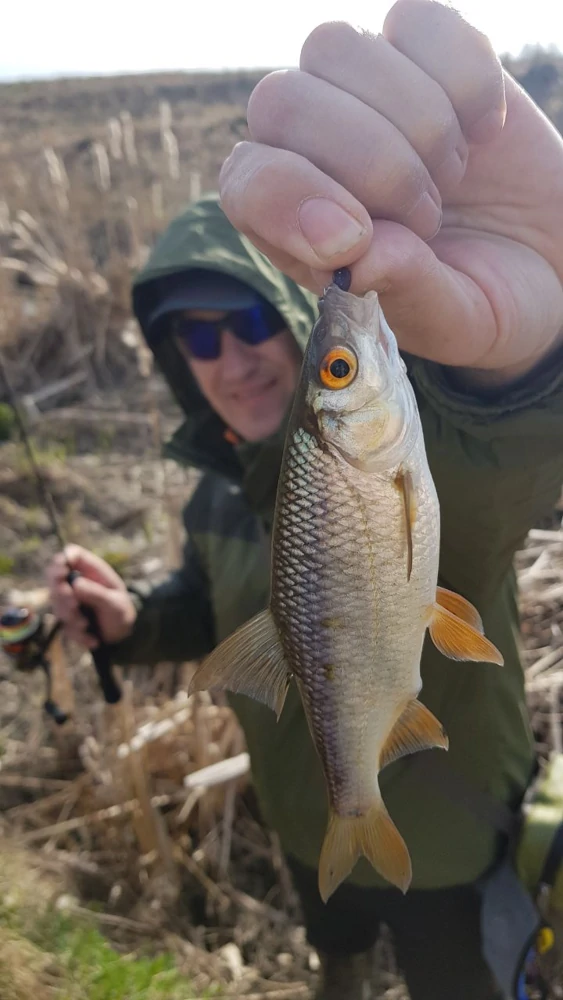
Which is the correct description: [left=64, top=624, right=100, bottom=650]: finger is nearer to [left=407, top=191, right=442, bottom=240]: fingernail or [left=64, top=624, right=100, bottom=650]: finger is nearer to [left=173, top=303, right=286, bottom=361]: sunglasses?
[left=173, top=303, right=286, bottom=361]: sunglasses

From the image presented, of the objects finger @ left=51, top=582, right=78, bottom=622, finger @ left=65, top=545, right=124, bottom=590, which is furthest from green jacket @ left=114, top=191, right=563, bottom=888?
finger @ left=51, top=582, right=78, bottom=622

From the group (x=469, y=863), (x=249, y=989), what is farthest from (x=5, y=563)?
(x=469, y=863)

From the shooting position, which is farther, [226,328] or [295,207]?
[226,328]

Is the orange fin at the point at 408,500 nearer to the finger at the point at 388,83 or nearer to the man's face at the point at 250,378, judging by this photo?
the finger at the point at 388,83

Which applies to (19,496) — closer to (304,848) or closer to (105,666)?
(105,666)

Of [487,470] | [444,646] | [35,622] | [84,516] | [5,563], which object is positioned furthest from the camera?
[84,516]

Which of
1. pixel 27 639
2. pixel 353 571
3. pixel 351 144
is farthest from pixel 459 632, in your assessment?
pixel 27 639

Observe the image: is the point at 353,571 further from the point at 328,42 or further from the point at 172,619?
the point at 172,619
